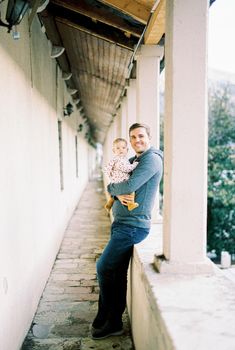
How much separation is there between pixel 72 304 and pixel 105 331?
1.08 metres

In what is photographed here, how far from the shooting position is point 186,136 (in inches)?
97.6

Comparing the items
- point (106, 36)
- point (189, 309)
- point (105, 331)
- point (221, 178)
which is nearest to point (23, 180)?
point (105, 331)

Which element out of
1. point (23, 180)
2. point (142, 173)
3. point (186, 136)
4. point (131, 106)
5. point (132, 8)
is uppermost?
point (132, 8)

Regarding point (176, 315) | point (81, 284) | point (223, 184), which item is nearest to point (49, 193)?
point (81, 284)

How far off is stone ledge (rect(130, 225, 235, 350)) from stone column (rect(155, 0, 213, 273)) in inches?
6.2

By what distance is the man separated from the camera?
290 cm

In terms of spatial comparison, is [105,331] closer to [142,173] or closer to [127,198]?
[127,198]

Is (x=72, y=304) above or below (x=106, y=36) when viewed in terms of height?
below

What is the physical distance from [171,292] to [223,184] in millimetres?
18280

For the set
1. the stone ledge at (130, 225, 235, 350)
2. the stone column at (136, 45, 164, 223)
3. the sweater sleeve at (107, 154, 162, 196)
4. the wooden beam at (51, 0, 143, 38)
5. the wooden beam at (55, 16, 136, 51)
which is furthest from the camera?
the wooden beam at (55, 16, 136, 51)

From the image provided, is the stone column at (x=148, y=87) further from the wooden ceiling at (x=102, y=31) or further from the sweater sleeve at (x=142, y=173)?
the sweater sleeve at (x=142, y=173)

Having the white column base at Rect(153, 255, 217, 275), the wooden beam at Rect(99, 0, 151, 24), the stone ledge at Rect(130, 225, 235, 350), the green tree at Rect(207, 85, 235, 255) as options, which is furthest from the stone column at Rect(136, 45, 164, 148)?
the green tree at Rect(207, 85, 235, 255)

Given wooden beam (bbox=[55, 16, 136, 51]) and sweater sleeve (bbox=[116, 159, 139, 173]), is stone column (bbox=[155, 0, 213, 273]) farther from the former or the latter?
wooden beam (bbox=[55, 16, 136, 51])

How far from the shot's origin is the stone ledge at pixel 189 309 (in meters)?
1.67
